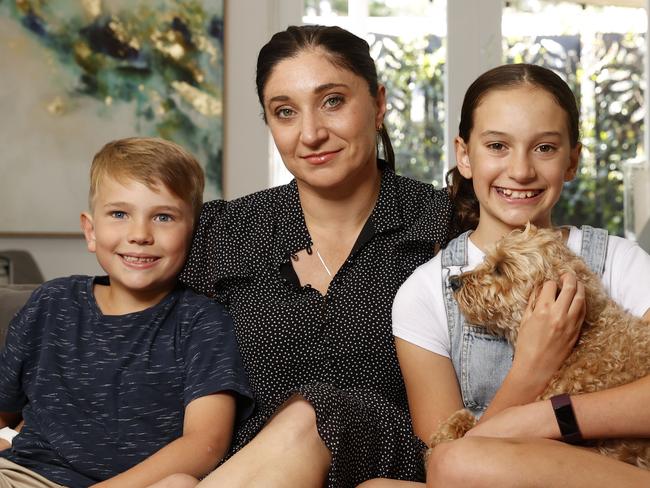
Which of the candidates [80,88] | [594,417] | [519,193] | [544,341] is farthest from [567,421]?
[80,88]

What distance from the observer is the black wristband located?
162 cm

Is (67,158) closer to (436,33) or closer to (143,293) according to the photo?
(436,33)

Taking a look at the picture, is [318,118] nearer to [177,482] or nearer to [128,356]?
[128,356]

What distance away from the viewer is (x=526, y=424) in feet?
5.33

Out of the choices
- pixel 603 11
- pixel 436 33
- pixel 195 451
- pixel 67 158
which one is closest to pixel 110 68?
pixel 67 158

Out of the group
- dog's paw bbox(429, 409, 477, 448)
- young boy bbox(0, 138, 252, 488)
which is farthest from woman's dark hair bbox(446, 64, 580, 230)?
young boy bbox(0, 138, 252, 488)

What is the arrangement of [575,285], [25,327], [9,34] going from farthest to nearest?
1. [9,34]
2. [25,327]
3. [575,285]

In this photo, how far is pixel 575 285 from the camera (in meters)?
1.72

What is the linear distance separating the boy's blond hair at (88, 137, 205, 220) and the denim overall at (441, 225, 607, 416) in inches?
27.5

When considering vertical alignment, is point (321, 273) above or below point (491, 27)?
below

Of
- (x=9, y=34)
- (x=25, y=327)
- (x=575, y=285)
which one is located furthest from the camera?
(x=9, y=34)

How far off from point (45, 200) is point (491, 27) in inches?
118

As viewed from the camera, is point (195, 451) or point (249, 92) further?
point (249, 92)

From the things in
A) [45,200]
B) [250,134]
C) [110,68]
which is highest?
[110,68]
